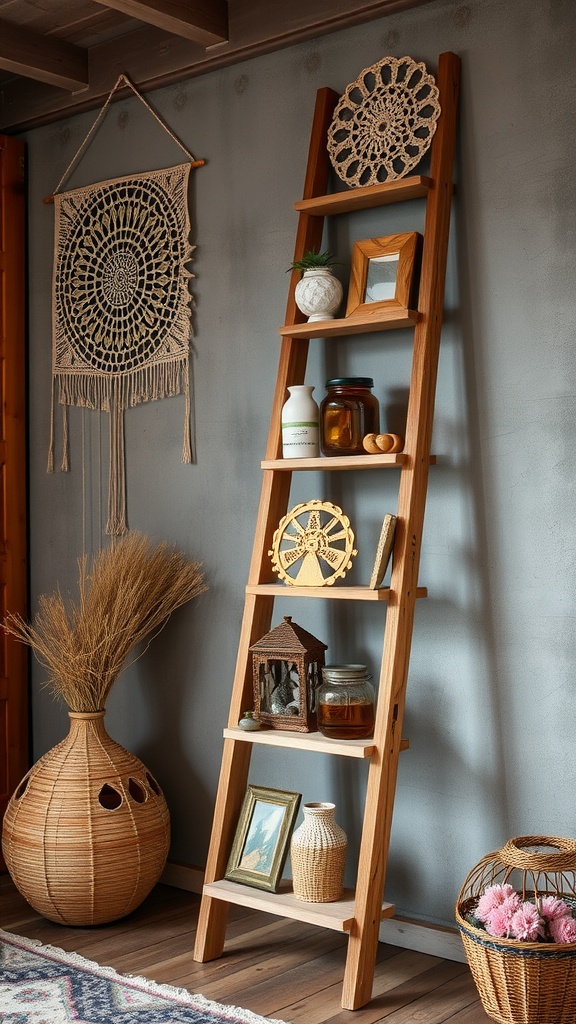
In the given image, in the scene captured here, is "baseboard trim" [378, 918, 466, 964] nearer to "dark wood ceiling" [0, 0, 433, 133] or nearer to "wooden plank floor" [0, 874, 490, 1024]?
"wooden plank floor" [0, 874, 490, 1024]

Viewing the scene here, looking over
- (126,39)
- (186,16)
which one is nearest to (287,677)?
(186,16)

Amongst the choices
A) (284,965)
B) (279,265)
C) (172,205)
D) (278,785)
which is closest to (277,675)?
(278,785)

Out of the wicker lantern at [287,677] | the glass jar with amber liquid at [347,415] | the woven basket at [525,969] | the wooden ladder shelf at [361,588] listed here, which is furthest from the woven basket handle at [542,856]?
the glass jar with amber liquid at [347,415]

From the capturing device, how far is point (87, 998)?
2.53m

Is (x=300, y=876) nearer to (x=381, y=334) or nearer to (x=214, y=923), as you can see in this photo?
(x=214, y=923)

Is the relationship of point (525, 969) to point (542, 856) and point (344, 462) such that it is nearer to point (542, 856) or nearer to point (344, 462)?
point (542, 856)

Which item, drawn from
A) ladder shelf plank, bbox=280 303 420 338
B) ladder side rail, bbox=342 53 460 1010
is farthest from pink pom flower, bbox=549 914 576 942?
ladder shelf plank, bbox=280 303 420 338

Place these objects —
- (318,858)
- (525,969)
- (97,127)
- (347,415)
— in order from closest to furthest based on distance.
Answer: (525,969), (318,858), (347,415), (97,127)

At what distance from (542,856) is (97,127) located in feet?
8.91

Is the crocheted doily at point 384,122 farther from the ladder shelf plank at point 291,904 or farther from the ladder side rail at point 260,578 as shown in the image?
the ladder shelf plank at point 291,904

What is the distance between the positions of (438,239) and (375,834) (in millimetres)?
1459

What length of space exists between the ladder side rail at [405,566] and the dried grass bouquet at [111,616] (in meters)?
0.88

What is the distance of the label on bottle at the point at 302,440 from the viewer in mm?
2807

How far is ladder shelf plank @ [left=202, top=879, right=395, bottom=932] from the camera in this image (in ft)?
8.29
